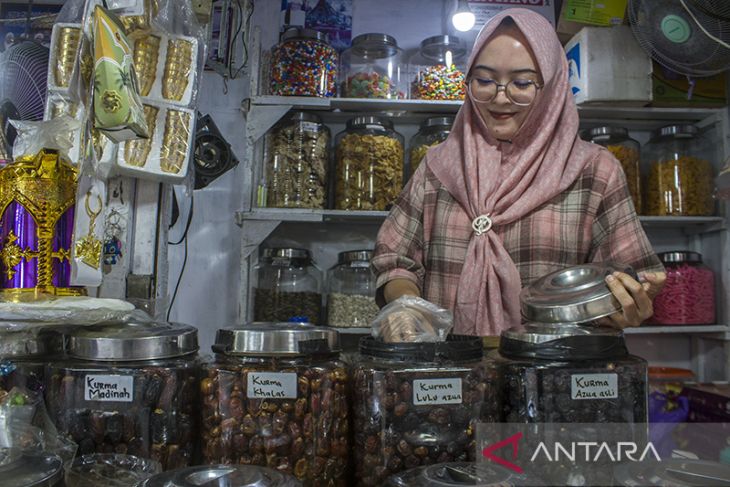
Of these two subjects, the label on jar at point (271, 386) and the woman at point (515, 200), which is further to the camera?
the woman at point (515, 200)

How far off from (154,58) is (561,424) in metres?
0.80

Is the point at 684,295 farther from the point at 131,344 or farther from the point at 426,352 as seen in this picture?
the point at 131,344

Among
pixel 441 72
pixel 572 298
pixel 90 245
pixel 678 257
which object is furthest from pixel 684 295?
pixel 90 245

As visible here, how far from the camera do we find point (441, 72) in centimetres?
211

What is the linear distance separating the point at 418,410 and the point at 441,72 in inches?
69.9

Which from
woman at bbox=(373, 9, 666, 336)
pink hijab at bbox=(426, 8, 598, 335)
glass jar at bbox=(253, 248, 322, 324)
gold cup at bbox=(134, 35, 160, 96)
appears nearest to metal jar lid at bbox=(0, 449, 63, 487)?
gold cup at bbox=(134, 35, 160, 96)

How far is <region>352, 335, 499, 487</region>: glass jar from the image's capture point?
528mm

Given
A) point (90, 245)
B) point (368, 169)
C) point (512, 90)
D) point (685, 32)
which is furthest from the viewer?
point (368, 169)

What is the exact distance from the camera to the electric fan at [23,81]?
970 mm

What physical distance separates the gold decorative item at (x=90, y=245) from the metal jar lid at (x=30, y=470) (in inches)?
12.9

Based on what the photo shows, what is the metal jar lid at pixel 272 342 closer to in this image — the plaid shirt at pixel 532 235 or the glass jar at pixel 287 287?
the plaid shirt at pixel 532 235

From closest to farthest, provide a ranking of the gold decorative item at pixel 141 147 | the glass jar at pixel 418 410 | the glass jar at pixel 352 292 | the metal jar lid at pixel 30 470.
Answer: the metal jar lid at pixel 30 470, the glass jar at pixel 418 410, the gold decorative item at pixel 141 147, the glass jar at pixel 352 292

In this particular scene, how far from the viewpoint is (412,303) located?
2.63ft

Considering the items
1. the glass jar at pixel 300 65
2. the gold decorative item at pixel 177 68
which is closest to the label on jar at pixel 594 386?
the gold decorative item at pixel 177 68
